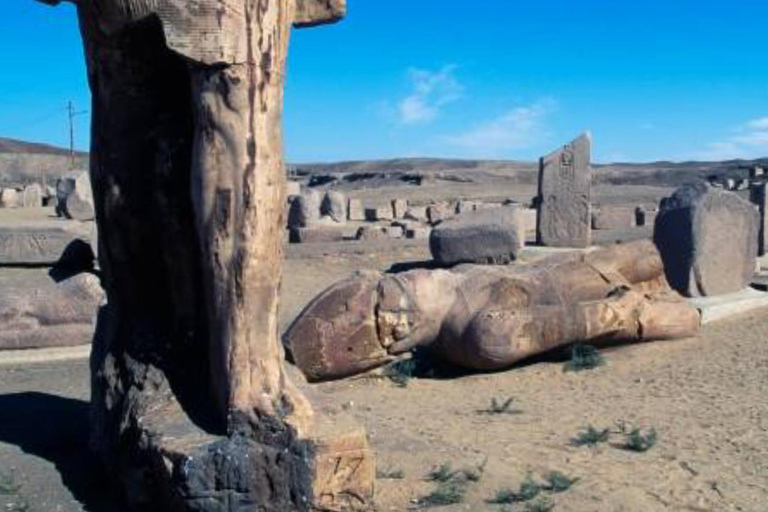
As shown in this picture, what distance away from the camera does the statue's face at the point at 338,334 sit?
6176 mm

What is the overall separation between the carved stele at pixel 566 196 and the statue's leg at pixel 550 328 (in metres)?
7.98

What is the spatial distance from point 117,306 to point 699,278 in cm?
647

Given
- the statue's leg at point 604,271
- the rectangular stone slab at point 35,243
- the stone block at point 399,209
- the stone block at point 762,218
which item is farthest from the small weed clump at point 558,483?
the stone block at point 399,209

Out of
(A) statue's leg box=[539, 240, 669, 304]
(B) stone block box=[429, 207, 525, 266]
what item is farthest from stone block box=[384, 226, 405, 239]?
(A) statue's leg box=[539, 240, 669, 304]

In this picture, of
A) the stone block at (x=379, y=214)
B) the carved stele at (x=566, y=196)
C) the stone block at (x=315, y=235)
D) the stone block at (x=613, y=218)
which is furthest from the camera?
the stone block at (x=379, y=214)

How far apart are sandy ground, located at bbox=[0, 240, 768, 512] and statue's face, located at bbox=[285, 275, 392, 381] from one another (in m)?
0.14

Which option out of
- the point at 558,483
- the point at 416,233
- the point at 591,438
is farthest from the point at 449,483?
the point at 416,233

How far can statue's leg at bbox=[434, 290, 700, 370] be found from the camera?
21.1ft

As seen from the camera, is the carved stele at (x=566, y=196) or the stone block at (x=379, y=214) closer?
the carved stele at (x=566, y=196)

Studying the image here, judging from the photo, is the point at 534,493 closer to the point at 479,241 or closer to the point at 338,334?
the point at 338,334

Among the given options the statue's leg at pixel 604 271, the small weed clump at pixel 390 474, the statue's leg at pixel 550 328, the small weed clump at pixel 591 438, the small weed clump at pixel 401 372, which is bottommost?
the small weed clump at pixel 401 372

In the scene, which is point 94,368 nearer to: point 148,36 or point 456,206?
point 148,36

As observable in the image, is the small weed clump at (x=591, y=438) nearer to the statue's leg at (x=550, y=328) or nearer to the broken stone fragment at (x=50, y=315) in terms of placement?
the statue's leg at (x=550, y=328)

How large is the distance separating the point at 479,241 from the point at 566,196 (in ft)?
11.1
